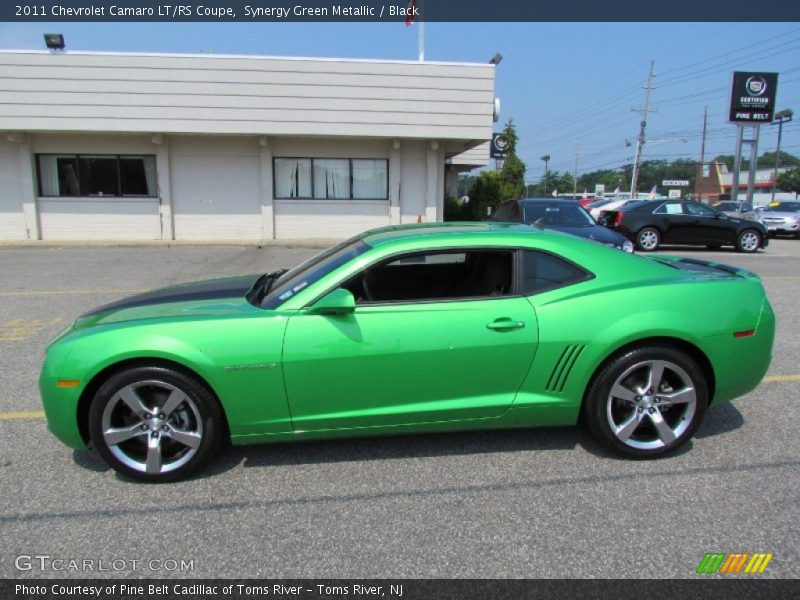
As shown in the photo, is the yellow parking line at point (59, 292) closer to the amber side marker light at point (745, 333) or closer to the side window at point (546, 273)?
the side window at point (546, 273)

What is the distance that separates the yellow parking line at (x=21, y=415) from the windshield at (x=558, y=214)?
8640 mm

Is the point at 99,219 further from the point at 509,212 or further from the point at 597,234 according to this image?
the point at 597,234

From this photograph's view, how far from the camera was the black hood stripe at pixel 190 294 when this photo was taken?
142 inches

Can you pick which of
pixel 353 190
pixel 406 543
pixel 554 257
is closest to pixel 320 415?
pixel 406 543

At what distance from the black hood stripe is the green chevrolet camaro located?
0.26ft

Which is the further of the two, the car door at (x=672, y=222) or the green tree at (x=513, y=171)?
the green tree at (x=513, y=171)

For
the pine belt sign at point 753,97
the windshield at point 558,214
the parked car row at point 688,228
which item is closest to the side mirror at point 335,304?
the windshield at point 558,214

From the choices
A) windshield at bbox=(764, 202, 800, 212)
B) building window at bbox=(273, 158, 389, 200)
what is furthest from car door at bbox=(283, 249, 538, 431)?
windshield at bbox=(764, 202, 800, 212)

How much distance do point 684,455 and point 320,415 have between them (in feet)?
7.37

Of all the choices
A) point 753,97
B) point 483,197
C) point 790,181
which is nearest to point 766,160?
point 790,181

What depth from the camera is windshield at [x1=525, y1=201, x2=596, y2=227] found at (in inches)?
424

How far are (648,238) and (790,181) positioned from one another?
104m
